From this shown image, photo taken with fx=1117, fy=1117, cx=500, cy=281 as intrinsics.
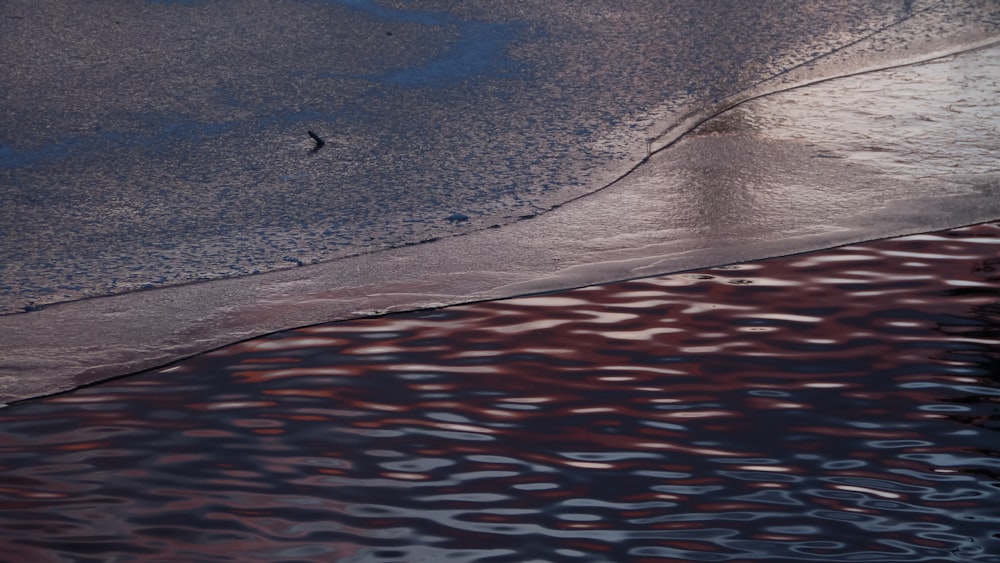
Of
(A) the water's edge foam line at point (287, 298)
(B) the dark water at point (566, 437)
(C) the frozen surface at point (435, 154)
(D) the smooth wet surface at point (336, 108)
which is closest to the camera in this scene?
(B) the dark water at point (566, 437)

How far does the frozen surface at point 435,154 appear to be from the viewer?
3586 millimetres

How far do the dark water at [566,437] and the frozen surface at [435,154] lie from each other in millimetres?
264

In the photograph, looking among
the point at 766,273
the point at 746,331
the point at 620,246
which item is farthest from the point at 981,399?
the point at 620,246

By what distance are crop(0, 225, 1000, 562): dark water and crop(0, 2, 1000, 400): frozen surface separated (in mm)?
264

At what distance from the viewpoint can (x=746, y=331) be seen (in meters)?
3.17

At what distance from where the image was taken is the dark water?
2318 millimetres

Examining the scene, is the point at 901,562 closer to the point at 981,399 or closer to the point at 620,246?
the point at 981,399

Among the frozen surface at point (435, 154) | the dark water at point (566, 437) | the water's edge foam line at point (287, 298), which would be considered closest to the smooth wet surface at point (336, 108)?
the frozen surface at point (435, 154)

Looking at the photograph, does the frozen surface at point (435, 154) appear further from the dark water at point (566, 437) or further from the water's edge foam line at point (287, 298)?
the dark water at point (566, 437)

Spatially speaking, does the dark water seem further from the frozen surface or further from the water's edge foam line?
the frozen surface

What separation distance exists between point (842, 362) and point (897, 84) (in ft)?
8.99

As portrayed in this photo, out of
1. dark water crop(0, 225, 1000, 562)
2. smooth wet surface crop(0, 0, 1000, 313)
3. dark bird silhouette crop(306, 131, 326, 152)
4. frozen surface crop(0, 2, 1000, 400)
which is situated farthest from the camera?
dark bird silhouette crop(306, 131, 326, 152)

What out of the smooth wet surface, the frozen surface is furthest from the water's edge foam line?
the smooth wet surface

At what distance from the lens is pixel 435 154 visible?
184 inches
